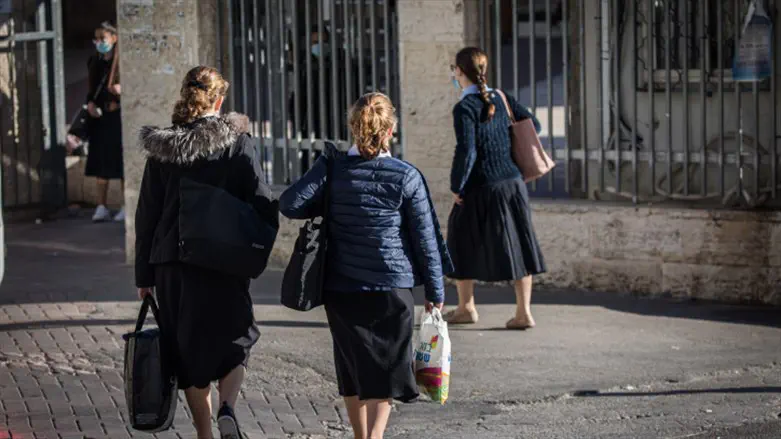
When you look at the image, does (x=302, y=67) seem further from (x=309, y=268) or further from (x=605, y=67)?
(x=309, y=268)

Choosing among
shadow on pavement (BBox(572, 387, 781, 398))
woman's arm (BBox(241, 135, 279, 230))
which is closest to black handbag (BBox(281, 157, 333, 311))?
woman's arm (BBox(241, 135, 279, 230))

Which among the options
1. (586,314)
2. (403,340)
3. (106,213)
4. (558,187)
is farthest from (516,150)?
(106,213)

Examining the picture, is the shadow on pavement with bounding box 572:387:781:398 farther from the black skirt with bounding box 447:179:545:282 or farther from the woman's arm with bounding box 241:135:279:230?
the woman's arm with bounding box 241:135:279:230

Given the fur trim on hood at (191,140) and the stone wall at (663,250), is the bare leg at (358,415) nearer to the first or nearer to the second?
the fur trim on hood at (191,140)

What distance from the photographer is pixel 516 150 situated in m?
9.26

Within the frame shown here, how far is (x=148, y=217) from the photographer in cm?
655

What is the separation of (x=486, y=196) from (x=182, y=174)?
311cm

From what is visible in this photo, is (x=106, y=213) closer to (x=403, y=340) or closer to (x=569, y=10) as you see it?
(x=569, y=10)

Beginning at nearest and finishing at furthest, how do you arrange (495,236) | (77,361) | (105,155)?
(77,361) < (495,236) < (105,155)

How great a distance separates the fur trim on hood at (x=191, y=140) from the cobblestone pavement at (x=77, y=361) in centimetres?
144

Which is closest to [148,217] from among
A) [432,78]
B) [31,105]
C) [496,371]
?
[496,371]

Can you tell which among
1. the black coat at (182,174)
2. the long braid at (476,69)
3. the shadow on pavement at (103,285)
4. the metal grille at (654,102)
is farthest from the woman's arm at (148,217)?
the metal grille at (654,102)

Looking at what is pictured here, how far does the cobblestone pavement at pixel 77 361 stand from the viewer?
7281 mm

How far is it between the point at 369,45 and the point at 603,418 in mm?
4903
